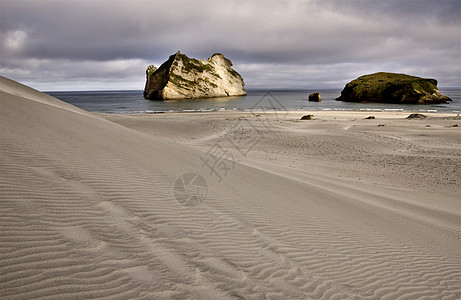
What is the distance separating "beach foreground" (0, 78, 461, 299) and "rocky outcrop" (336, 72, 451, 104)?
59292 millimetres

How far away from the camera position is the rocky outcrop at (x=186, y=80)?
72.4 meters

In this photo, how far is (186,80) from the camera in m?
75.6

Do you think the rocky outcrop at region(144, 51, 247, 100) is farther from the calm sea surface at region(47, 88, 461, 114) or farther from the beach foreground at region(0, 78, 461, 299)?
the beach foreground at region(0, 78, 461, 299)

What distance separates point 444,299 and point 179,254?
3.24 metres

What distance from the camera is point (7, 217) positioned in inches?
109

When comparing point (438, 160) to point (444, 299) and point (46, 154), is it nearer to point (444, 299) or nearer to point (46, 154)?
point (444, 299)

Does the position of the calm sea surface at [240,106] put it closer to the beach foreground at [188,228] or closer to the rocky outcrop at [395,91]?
the rocky outcrop at [395,91]

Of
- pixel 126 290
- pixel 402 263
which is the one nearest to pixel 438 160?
pixel 402 263

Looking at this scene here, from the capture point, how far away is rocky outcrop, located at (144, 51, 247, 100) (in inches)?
2849

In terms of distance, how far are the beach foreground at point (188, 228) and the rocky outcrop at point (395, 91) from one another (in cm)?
5929

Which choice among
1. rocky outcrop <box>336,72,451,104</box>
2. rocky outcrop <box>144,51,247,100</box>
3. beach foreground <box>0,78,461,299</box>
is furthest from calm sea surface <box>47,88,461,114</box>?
beach foreground <box>0,78,461,299</box>

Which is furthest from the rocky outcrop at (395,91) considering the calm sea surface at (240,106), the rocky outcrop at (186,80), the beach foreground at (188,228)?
the beach foreground at (188,228)

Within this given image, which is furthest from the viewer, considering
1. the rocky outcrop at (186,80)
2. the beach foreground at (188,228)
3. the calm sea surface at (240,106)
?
the rocky outcrop at (186,80)

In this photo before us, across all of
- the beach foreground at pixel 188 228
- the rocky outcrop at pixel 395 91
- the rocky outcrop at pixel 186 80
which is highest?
the rocky outcrop at pixel 186 80
